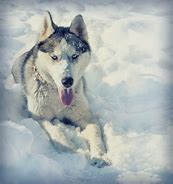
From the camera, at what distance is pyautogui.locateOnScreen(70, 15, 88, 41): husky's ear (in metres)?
2.38

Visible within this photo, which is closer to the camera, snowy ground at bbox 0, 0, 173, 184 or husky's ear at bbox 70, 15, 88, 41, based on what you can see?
snowy ground at bbox 0, 0, 173, 184

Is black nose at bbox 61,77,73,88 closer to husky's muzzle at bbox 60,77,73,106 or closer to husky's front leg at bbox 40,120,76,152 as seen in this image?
husky's muzzle at bbox 60,77,73,106

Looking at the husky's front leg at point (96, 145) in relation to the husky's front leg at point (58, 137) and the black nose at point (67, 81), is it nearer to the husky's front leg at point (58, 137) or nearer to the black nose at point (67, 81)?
the husky's front leg at point (58, 137)

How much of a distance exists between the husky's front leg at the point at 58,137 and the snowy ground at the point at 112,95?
2cm

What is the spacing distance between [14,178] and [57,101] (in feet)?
0.97

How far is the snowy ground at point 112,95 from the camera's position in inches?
89.3

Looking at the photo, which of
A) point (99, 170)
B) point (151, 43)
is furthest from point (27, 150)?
point (151, 43)

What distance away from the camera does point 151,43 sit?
7.93 ft

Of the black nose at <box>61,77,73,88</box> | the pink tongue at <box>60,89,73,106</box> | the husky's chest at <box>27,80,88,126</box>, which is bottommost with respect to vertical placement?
the husky's chest at <box>27,80,88,126</box>

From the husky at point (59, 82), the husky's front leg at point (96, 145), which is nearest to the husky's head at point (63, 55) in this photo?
the husky at point (59, 82)

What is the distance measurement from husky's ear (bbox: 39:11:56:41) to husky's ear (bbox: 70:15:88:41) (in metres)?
0.07

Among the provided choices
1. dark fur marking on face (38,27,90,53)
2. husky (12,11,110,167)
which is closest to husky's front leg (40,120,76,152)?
husky (12,11,110,167)

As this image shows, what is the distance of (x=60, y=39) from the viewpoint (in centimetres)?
234

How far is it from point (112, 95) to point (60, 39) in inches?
10.3
